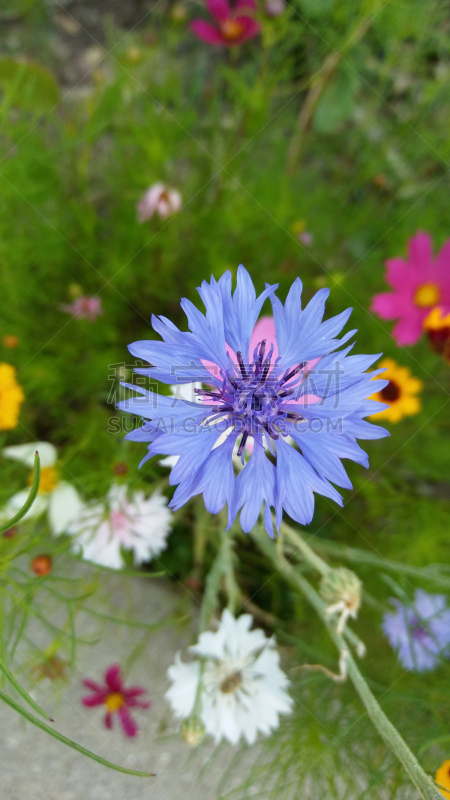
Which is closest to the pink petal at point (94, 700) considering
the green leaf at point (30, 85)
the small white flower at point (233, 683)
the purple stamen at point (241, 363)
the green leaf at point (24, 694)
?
the small white flower at point (233, 683)

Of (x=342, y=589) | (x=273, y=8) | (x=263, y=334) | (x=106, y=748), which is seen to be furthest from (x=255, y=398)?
(x=273, y=8)

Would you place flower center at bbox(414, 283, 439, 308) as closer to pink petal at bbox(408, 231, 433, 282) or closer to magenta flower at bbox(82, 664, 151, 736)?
pink petal at bbox(408, 231, 433, 282)

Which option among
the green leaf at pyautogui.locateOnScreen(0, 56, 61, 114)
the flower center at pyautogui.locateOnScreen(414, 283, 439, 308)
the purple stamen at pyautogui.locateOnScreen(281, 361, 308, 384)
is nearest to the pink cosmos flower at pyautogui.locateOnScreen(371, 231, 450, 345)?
the flower center at pyautogui.locateOnScreen(414, 283, 439, 308)

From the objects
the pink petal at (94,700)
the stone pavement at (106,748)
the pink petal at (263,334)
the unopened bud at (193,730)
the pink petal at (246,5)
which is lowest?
the stone pavement at (106,748)

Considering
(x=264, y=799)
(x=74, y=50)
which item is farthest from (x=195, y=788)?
(x=74, y=50)

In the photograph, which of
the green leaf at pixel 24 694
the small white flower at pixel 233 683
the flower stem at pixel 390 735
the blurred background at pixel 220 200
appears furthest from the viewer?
the blurred background at pixel 220 200

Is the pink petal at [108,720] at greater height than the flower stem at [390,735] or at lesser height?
lesser

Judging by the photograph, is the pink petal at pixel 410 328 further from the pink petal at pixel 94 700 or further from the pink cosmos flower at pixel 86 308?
the pink petal at pixel 94 700
